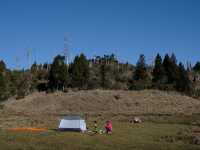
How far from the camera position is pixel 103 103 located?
283 ft

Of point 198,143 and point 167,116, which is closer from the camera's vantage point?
point 198,143

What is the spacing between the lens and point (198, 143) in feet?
98.0

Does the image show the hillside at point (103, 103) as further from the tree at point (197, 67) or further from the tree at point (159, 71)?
the tree at point (197, 67)

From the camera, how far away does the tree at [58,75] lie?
117938 millimetres

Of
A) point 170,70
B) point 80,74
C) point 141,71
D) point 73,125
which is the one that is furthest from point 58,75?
point 73,125

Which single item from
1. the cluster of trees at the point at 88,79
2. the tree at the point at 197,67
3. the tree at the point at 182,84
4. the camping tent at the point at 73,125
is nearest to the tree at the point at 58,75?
the cluster of trees at the point at 88,79

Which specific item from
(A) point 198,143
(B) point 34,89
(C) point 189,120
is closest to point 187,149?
(A) point 198,143

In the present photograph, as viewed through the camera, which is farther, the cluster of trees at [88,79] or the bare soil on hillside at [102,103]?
the cluster of trees at [88,79]

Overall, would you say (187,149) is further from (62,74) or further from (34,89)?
(34,89)

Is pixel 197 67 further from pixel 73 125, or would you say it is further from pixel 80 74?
pixel 73 125

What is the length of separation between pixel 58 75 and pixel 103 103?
35.2m

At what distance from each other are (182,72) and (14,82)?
169ft

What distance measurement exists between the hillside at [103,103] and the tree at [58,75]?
2480 cm

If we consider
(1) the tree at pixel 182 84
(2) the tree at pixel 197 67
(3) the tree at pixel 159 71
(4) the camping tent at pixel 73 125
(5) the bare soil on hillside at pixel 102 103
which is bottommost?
(4) the camping tent at pixel 73 125
